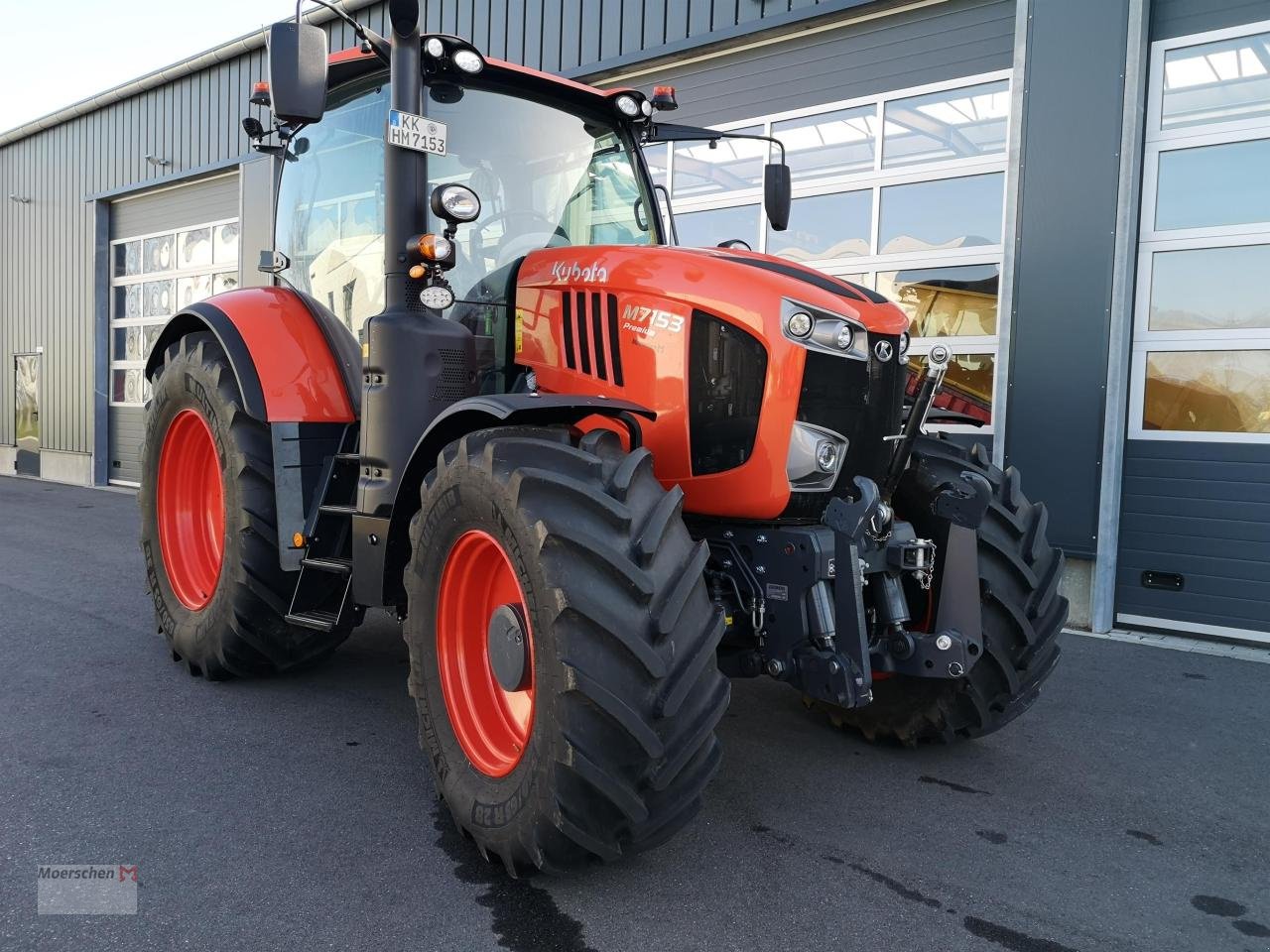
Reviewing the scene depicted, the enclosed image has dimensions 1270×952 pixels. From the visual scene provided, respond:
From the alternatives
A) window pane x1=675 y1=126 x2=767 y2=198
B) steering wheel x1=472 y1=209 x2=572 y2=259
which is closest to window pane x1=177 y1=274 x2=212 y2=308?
window pane x1=675 y1=126 x2=767 y2=198

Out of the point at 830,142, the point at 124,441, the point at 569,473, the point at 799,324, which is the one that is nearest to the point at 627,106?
the point at 799,324

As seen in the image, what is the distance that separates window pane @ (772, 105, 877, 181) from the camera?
725 centimetres

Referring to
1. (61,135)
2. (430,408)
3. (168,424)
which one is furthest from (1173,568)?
(61,135)

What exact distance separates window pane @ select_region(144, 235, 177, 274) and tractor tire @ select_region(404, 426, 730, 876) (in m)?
12.7

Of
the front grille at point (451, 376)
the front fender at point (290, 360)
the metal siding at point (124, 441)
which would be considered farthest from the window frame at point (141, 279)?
the front grille at point (451, 376)

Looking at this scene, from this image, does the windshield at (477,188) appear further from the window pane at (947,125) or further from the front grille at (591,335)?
the window pane at (947,125)

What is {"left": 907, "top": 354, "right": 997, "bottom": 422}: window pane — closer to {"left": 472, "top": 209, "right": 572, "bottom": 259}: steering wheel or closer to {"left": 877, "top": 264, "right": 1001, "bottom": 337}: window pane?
{"left": 877, "top": 264, "right": 1001, "bottom": 337}: window pane

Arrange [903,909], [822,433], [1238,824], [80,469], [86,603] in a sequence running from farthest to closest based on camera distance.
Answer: [80,469] → [86,603] → [1238,824] → [822,433] → [903,909]

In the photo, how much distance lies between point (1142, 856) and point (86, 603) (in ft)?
18.1

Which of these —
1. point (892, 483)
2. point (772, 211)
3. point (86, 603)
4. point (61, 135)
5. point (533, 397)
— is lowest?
point (86, 603)

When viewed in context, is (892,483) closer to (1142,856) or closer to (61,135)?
(1142,856)

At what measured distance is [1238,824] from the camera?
10.4ft

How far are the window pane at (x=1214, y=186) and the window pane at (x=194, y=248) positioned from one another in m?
11.2

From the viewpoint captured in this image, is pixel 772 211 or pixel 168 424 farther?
pixel 168 424
